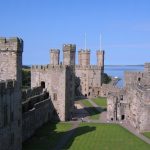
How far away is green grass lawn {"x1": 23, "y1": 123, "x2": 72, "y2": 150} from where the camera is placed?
43125 mm

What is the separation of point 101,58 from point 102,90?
1099 cm

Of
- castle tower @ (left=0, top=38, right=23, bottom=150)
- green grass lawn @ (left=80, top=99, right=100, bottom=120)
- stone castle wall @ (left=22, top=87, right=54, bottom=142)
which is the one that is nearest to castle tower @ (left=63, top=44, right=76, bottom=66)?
stone castle wall @ (left=22, top=87, right=54, bottom=142)

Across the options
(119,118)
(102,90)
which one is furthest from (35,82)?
(102,90)

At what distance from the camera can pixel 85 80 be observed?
104 metres

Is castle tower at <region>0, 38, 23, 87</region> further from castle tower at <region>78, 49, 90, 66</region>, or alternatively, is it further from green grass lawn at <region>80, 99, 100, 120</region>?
castle tower at <region>78, 49, 90, 66</region>

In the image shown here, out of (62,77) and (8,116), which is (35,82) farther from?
(8,116)

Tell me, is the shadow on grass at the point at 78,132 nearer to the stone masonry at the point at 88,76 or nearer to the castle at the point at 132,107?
the castle at the point at 132,107

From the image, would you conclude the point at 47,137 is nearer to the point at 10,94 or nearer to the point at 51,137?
the point at 51,137

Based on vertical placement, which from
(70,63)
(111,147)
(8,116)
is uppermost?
(70,63)

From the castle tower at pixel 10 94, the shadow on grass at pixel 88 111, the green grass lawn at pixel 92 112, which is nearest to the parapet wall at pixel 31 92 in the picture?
the shadow on grass at pixel 88 111

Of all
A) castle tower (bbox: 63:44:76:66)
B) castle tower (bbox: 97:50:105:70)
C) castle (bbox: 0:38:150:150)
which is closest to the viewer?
castle (bbox: 0:38:150:150)

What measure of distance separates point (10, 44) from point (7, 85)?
6565 millimetres

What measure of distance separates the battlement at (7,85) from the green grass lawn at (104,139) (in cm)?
873

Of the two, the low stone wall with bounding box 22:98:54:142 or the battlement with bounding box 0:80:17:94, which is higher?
the battlement with bounding box 0:80:17:94
